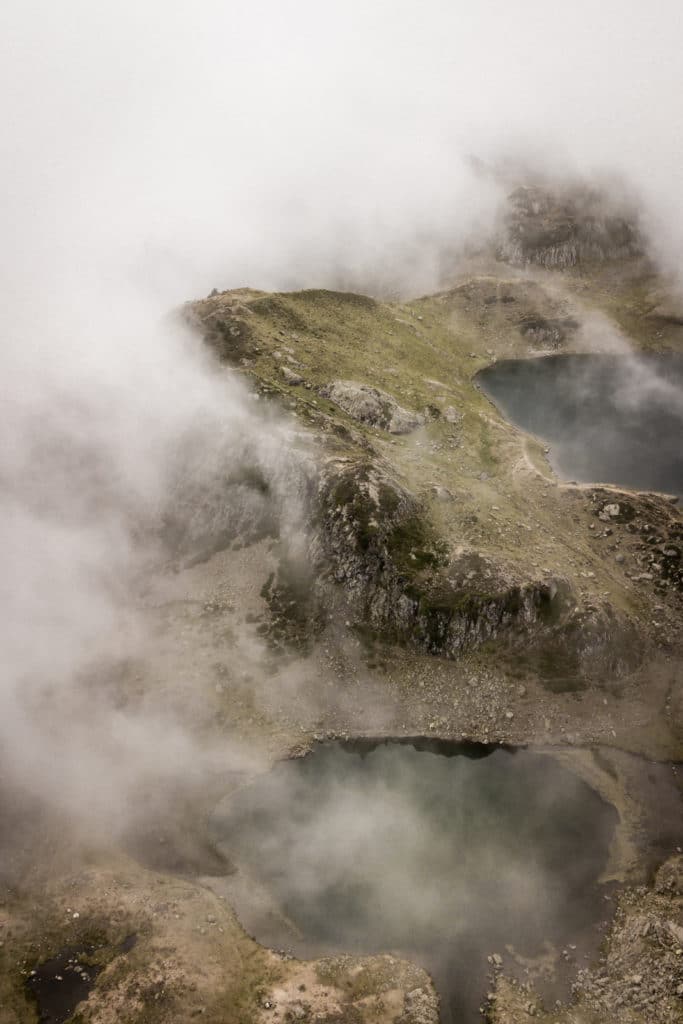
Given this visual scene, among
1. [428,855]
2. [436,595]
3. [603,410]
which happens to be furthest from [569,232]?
[428,855]

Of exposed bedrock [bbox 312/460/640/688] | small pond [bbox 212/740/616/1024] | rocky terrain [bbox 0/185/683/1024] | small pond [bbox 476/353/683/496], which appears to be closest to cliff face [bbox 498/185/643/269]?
small pond [bbox 476/353/683/496]

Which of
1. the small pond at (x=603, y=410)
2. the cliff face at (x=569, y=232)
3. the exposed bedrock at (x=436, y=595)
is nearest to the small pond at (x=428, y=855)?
the exposed bedrock at (x=436, y=595)

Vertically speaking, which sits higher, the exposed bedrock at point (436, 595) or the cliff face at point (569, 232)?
the cliff face at point (569, 232)

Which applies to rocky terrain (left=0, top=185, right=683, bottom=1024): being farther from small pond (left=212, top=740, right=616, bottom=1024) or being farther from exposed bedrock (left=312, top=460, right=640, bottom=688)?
small pond (left=212, top=740, right=616, bottom=1024)

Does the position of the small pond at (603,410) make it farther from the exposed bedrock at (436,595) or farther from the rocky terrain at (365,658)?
the exposed bedrock at (436,595)

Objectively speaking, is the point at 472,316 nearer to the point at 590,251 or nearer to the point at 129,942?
the point at 590,251

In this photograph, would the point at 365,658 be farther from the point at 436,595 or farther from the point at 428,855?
the point at 428,855
